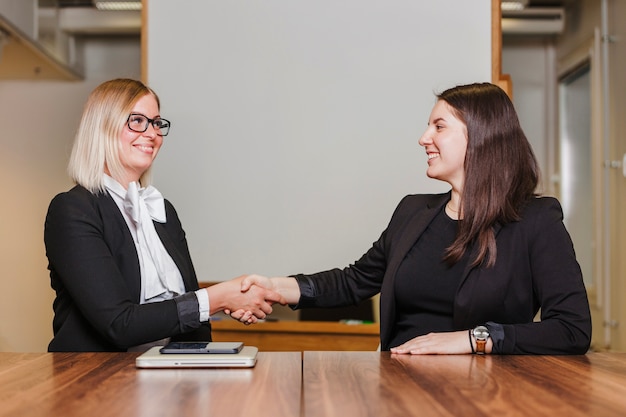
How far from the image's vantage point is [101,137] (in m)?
2.50

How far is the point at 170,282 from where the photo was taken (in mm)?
2451

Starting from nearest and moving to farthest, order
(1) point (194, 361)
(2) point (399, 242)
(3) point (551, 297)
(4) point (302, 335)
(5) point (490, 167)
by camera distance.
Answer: (1) point (194, 361)
(3) point (551, 297)
(5) point (490, 167)
(2) point (399, 242)
(4) point (302, 335)

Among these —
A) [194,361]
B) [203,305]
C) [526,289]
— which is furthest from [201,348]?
[526,289]

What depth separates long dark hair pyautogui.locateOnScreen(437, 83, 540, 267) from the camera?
2295mm

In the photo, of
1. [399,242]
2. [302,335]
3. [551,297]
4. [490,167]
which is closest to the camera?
[551,297]

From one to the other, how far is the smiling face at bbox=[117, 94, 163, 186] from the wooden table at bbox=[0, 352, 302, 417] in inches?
33.4

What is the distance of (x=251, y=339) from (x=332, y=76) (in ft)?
4.39

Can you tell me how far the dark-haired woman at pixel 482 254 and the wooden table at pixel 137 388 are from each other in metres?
0.56

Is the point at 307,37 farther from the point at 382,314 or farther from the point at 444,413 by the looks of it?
the point at 444,413

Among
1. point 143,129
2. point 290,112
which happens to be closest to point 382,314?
point 143,129

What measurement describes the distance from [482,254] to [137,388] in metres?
1.14

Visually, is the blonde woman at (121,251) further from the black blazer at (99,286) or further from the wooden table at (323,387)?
the wooden table at (323,387)

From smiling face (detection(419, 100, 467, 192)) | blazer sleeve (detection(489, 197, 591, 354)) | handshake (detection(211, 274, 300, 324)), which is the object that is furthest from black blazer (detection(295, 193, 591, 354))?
handshake (detection(211, 274, 300, 324))

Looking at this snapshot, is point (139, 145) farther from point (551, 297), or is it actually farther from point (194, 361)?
point (551, 297)
